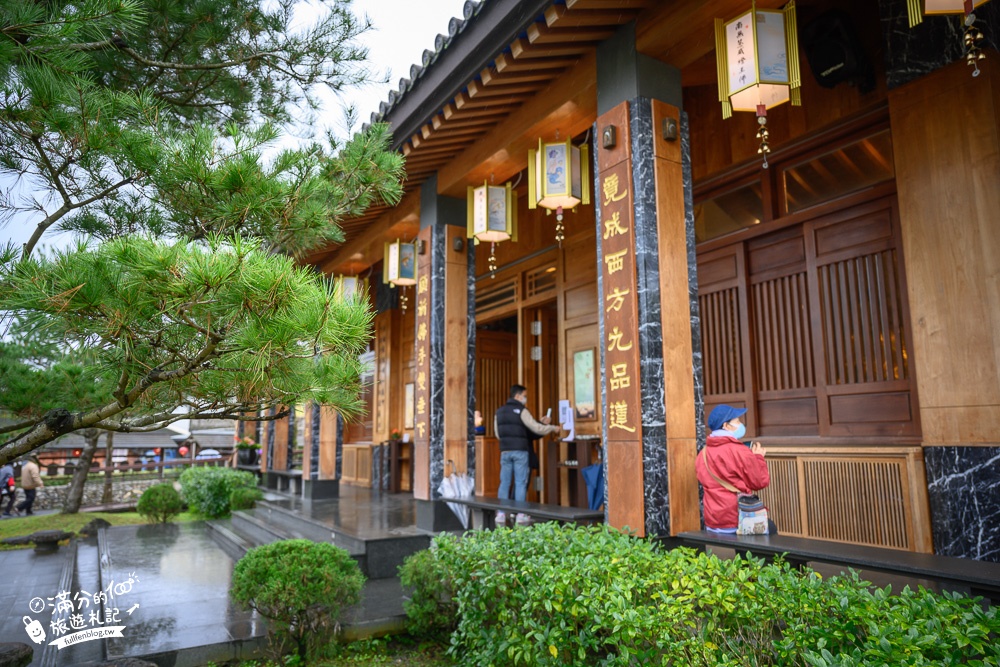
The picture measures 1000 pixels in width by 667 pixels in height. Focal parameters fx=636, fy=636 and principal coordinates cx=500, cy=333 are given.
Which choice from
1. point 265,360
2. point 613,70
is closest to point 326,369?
point 265,360

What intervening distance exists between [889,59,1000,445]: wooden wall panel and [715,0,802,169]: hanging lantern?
1321mm

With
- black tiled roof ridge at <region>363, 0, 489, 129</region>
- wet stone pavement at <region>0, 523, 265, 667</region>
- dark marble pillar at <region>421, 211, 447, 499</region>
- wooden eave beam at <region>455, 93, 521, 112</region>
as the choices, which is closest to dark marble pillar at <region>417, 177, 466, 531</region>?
dark marble pillar at <region>421, 211, 447, 499</region>

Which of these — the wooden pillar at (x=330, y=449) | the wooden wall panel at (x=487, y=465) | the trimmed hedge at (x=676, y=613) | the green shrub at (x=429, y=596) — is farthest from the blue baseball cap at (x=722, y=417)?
the wooden pillar at (x=330, y=449)

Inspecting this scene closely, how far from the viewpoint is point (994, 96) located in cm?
423

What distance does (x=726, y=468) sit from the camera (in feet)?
13.5

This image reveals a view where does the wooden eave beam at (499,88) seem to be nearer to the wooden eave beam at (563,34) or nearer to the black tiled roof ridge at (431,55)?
the black tiled roof ridge at (431,55)

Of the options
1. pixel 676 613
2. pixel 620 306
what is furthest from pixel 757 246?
pixel 676 613

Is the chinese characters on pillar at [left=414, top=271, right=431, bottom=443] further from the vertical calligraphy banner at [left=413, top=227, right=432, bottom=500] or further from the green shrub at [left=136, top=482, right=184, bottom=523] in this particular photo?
the green shrub at [left=136, top=482, right=184, bottom=523]

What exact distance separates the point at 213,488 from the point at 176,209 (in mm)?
9035

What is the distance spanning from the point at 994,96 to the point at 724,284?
2.64 meters

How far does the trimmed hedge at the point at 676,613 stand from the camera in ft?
6.90

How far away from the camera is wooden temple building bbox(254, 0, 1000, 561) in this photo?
429 cm

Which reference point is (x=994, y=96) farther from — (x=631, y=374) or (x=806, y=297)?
(x=631, y=374)

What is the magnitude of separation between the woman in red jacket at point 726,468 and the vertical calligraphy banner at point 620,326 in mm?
444
